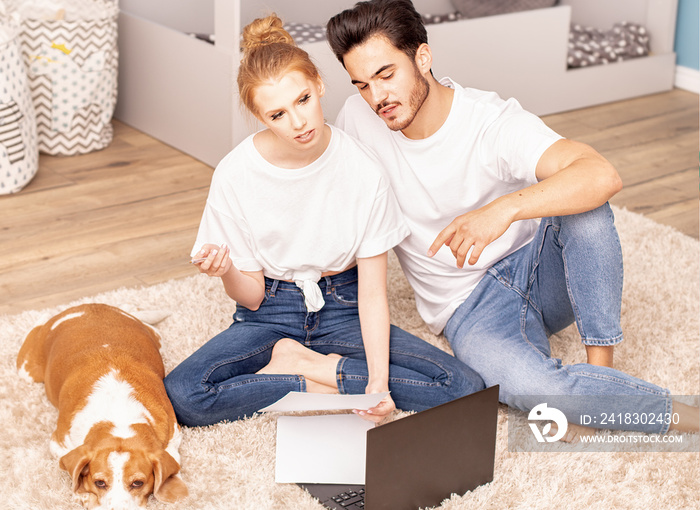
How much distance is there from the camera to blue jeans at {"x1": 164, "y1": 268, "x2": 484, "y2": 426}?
5.28 ft

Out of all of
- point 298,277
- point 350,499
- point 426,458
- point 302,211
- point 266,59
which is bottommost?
point 350,499

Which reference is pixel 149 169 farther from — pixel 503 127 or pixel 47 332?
pixel 503 127

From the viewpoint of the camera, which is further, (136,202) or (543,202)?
(136,202)

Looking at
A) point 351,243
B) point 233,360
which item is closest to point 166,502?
point 233,360

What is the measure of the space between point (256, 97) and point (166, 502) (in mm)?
713

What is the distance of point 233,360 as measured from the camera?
164 centimetres

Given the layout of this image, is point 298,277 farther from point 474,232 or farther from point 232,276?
point 474,232

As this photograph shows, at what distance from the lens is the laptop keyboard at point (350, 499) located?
1422 millimetres

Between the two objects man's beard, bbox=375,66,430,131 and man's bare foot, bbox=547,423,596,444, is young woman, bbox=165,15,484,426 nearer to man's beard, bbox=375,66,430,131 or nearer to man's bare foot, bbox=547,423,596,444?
man's beard, bbox=375,66,430,131

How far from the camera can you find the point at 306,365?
1.67 meters

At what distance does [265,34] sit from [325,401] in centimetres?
68

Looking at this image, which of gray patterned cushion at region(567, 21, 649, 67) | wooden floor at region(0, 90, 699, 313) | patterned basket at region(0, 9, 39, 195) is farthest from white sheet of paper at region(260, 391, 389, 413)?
gray patterned cushion at region(567, 21, 649, 67)

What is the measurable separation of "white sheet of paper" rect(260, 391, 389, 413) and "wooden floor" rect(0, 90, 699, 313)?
34.3 inches

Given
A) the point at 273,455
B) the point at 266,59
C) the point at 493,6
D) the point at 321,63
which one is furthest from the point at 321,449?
the point at 493,6
